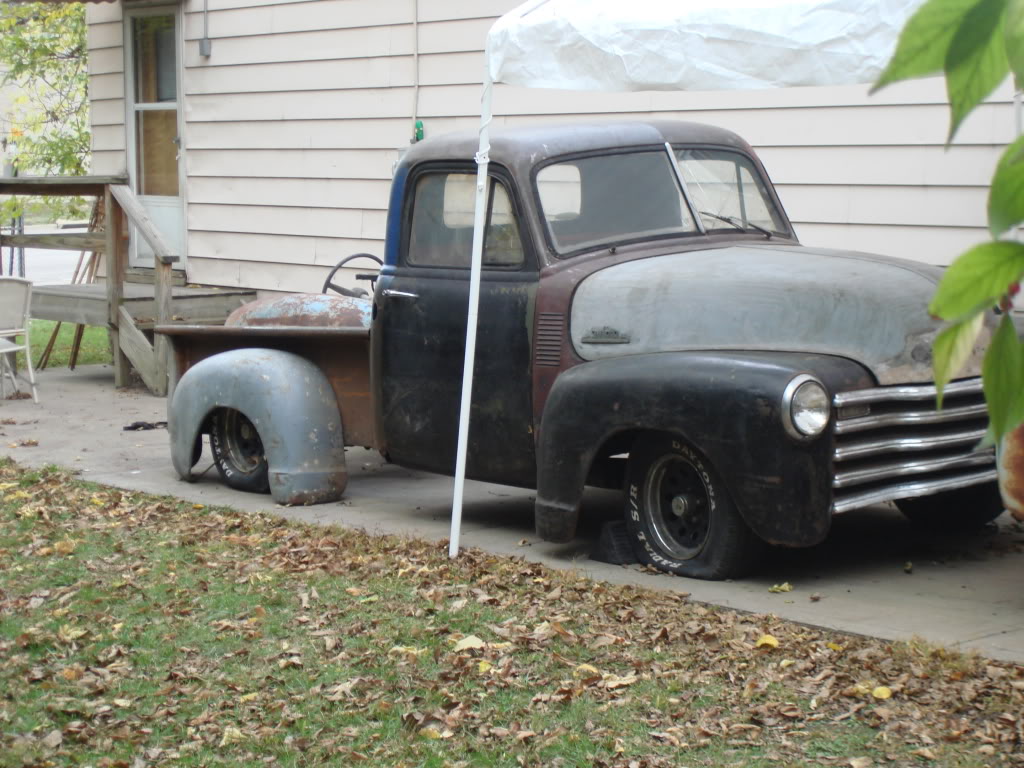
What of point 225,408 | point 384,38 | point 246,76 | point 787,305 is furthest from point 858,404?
point 246,76

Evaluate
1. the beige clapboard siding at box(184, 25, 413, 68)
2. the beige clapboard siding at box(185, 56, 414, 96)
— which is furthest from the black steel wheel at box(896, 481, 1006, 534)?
the beige clapboard siding at box(184, 25, 413, 68)

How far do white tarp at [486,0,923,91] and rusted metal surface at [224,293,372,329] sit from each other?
2538 millimetres

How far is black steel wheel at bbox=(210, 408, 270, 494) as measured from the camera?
7.97m

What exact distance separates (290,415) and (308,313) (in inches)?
38.8

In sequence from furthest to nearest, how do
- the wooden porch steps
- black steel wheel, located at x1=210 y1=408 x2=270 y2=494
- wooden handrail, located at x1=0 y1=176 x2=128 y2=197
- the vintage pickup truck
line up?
the wooden porch steps, wooden handrail, located at x1=0 y1=176 x2=128 y2=197, black steel wheel, located at x1=210 y1=408 x2=270 y2=494, the vintage pickup truck

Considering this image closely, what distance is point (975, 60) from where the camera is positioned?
2.37ft

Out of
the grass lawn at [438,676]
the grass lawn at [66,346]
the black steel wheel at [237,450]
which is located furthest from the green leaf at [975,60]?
the grass lawn at [66,346]

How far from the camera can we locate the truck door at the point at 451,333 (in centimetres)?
640

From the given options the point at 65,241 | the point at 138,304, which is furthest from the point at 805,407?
the point at 65,241

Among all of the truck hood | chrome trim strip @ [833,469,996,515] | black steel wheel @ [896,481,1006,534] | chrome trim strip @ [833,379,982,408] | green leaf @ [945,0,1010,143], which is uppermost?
green leaf @ [945,0,1010,143]

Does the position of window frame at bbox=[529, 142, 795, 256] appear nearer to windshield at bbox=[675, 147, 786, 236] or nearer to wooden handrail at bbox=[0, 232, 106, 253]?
windshield at bbox=[675, 147, 786, 236]

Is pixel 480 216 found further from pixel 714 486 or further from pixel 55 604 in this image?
pixel 55 604

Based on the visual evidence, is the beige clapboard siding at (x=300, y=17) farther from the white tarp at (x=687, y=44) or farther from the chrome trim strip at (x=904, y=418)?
the chrome trim strip at (x=904, y=418)

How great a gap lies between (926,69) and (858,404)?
4754 millimetres
